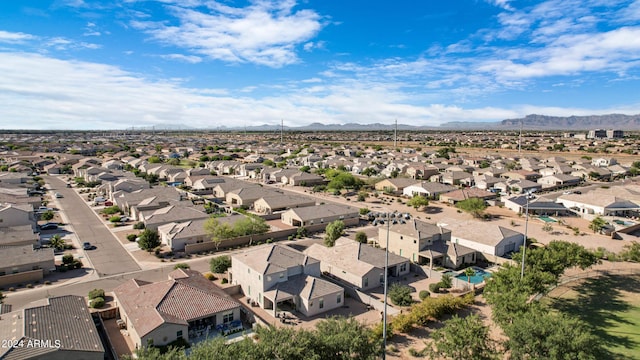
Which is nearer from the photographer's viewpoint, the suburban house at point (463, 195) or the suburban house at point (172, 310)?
the suburban house at point (172, 310)

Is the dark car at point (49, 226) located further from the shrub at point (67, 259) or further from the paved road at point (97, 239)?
the shrub at point (67, 259)

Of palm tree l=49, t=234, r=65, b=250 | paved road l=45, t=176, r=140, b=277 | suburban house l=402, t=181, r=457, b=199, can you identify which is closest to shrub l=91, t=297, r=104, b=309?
paved road l=45, t=176, r=140, b=277

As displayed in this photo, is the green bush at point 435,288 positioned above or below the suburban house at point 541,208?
below

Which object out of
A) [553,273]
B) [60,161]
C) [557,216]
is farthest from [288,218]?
[60,161]

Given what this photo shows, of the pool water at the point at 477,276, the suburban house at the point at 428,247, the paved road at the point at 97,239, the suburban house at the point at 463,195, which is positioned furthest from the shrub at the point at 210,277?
the suburban house at the point at 463,195

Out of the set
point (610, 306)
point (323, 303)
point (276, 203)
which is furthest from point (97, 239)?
point (610, 306)

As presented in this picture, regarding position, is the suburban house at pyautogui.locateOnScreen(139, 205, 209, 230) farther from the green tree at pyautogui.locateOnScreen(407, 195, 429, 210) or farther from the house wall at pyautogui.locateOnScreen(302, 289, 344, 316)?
the green tree at pyautogui.locateOnScreen(407, 195, 429, 210)

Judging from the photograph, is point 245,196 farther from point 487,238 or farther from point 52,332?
point 52,332
